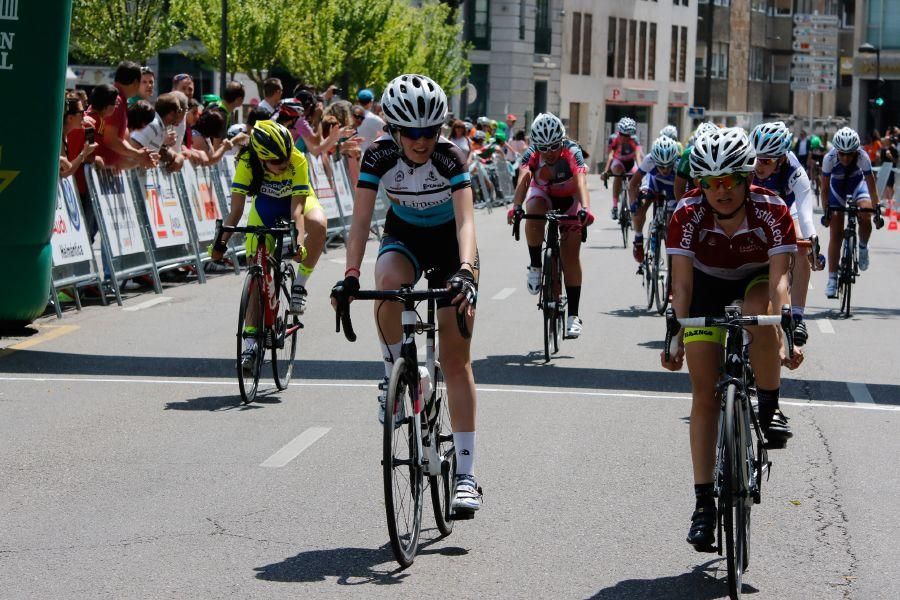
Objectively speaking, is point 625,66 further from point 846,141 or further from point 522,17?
point 846,141

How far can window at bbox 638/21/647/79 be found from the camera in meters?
82.0

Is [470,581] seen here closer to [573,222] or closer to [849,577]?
[849,577]

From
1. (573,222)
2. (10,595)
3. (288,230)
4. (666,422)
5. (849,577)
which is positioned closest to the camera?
(10,595)

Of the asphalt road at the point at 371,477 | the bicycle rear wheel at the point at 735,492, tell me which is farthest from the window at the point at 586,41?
the bicycle rear wheel at the point at 735,492

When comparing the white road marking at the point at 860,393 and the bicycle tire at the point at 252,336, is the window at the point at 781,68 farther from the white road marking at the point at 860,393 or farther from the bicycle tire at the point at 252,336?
the bicycle tire at the point at 252,336

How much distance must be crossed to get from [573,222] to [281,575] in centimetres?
710

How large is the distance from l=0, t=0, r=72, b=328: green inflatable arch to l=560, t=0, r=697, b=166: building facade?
60813mm

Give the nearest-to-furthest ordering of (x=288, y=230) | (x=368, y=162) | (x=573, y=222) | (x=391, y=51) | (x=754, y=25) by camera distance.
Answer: (x=368, y=162), (x=288, y=230), (x=573, y=222), (x=391, y=51), (x=754, y=25)

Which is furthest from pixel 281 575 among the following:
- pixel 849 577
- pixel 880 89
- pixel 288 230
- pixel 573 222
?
pixel 880 89

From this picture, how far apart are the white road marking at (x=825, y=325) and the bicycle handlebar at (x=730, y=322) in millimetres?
9127

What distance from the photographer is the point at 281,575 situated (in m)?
6.21

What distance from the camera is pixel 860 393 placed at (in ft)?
37.2

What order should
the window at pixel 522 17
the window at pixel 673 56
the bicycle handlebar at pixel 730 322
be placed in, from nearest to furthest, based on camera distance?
the bicycle handlebar at pixel 730 322
the window at pixel 522 17
the window at pixel 673 56

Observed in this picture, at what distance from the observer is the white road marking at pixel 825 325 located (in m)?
15.2
